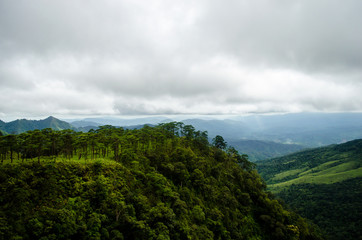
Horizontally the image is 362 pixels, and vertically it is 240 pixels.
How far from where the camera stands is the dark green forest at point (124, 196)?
2797 centimetres

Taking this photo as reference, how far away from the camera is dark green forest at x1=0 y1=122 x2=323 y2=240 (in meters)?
28.0

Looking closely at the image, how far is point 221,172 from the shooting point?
7594 centimetres

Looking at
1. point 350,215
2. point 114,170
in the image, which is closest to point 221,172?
point 114,170

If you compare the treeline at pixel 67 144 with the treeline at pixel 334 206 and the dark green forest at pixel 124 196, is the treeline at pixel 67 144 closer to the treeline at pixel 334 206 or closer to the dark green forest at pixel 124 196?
the dark green forest at pixel 124 196

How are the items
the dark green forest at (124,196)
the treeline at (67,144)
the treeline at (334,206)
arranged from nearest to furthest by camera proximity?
the dark green forest at (124,196), the treeline at (67,144), the treeline at (334,206)

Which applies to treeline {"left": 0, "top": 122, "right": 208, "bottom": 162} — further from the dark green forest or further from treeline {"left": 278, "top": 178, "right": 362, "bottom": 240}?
treeline {"left": 278, "top": 178, "right": 362, "bottom": 240}

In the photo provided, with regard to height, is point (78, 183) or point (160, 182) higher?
point (78, 183)

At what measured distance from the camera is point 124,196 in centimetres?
3959

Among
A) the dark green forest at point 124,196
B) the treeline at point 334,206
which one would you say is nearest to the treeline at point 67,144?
the dark green forest at point 124,196

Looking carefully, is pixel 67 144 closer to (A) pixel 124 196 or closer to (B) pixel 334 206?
(A) pixel 124 196

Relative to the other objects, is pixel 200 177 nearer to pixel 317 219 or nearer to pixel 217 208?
pixel 217 208

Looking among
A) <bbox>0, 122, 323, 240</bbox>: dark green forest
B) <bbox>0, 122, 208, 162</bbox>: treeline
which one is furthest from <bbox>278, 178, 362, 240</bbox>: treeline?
<bbox>0, 122, 208, 162</bbox>: treeline

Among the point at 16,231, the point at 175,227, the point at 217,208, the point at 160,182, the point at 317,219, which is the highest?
the point at 16,231

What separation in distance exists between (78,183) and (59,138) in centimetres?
2227
